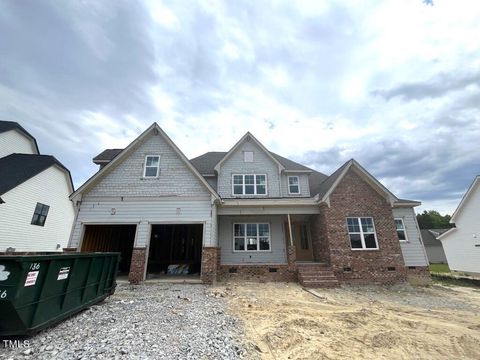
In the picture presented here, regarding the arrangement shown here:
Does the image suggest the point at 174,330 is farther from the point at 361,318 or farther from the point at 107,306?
the point at 361,318

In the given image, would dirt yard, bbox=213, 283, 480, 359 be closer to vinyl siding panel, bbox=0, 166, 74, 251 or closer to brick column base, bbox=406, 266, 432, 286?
brick column base, bbox=406, 266, 432, 286

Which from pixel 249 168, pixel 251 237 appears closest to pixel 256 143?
pixel 249 168

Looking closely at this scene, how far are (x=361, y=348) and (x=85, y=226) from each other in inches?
483

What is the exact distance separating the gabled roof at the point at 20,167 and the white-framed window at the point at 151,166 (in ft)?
31.1

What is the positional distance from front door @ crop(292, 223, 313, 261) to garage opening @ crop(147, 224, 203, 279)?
6193 millimetres

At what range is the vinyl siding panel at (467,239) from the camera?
679 inches

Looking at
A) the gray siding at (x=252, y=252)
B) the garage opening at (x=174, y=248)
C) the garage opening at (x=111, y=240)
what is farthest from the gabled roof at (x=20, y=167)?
the gray siding at (x=252, y=252)

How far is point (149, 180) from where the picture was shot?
11297mm

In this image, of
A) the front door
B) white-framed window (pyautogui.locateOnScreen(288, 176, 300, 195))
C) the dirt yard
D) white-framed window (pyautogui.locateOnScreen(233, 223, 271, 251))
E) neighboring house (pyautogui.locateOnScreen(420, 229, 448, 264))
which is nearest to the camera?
the dirt yard

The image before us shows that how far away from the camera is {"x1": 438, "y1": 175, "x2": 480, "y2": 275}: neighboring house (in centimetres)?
1722

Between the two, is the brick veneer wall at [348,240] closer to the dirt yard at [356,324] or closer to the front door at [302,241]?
the dirt yard at [356,324]

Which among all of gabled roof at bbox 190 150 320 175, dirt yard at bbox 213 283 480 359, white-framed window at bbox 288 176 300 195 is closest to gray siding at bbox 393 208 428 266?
dirt yard at bbox 213 283 480 359

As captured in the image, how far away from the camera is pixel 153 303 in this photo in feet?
21.0

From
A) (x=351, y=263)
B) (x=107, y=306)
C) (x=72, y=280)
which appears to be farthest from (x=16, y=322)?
(x=351, y=263)
